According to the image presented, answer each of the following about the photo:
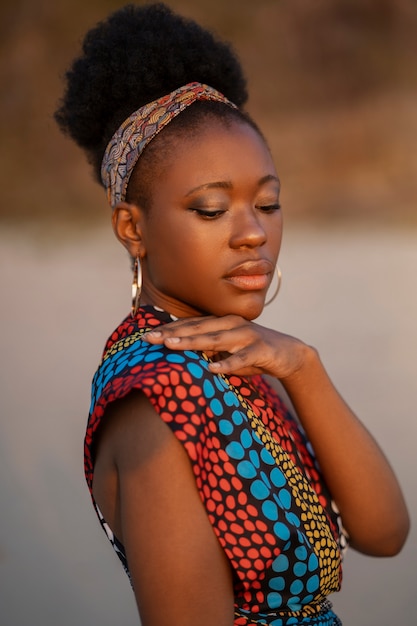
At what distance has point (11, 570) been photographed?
400cm

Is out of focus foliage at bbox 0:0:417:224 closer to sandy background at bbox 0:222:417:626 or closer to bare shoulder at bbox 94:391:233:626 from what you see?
sandy background at bbox 0:222:417:626

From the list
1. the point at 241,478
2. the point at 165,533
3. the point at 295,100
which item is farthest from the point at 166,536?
the point at 295,100

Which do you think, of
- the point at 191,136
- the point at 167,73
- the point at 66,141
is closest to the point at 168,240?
the point at 191,136

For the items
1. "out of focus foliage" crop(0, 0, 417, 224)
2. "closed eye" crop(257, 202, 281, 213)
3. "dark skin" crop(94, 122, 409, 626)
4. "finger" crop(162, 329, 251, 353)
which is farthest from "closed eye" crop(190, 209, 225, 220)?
"out of focus foliage" crop(0, 0, 417, 224)

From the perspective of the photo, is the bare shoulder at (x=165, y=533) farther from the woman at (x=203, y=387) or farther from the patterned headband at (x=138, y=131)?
the patterned headband at (x=138, y=131)

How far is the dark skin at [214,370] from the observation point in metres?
1.50

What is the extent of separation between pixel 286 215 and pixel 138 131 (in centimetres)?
284

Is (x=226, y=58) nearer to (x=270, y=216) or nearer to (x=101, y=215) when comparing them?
(x=270, y=216)

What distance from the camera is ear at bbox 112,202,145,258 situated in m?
1.90

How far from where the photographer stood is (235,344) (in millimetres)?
1760

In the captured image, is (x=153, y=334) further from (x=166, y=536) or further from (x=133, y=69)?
(x=133, y=69)

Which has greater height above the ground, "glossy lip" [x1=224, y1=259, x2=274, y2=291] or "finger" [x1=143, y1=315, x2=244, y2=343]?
"glossy lip" [x1=224, y1=259, x2=274, y2=291]

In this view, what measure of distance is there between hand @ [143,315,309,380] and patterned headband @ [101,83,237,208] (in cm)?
34

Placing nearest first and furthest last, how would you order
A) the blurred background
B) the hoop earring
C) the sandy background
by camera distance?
1. the hoop earring
2. the sandy background
3. the blurred background
